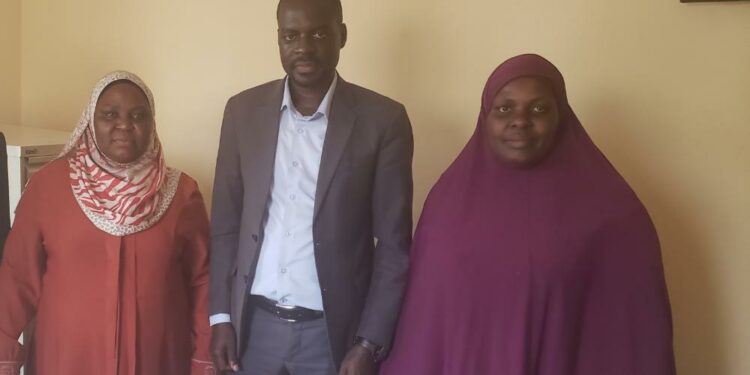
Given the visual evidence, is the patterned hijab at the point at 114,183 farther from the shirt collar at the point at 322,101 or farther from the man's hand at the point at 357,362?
the man's hand at the point at 357,362

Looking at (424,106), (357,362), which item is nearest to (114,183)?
(357,362)

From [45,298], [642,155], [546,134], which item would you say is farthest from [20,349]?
[642,155]

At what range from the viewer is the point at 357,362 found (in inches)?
64.6

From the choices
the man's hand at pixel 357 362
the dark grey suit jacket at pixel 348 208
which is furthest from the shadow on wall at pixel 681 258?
the man's hand at pixel 357 362

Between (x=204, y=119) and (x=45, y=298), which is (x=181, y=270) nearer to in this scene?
(x=45, y=298)

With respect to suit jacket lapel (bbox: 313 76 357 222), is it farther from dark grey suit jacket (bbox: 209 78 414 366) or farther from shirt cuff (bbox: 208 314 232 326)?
shirt cuff (bbox: 208 314 232 326)

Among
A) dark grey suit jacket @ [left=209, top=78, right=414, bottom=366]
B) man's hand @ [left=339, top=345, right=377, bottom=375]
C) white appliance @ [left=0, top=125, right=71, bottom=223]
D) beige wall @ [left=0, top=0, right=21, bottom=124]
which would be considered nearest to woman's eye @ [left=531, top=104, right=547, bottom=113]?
dark grey suit jacket @ [left=209, top=78, right=414, bottom=366]

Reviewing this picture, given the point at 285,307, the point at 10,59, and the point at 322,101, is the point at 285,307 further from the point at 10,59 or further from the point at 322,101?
the point at 10,59

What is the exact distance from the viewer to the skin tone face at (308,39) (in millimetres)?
1633

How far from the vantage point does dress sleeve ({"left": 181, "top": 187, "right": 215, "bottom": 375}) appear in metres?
1.85

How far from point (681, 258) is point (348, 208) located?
1007 mm

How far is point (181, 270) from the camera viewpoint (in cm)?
186

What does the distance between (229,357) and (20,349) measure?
54 centimetres

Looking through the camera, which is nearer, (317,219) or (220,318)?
(317,219)
